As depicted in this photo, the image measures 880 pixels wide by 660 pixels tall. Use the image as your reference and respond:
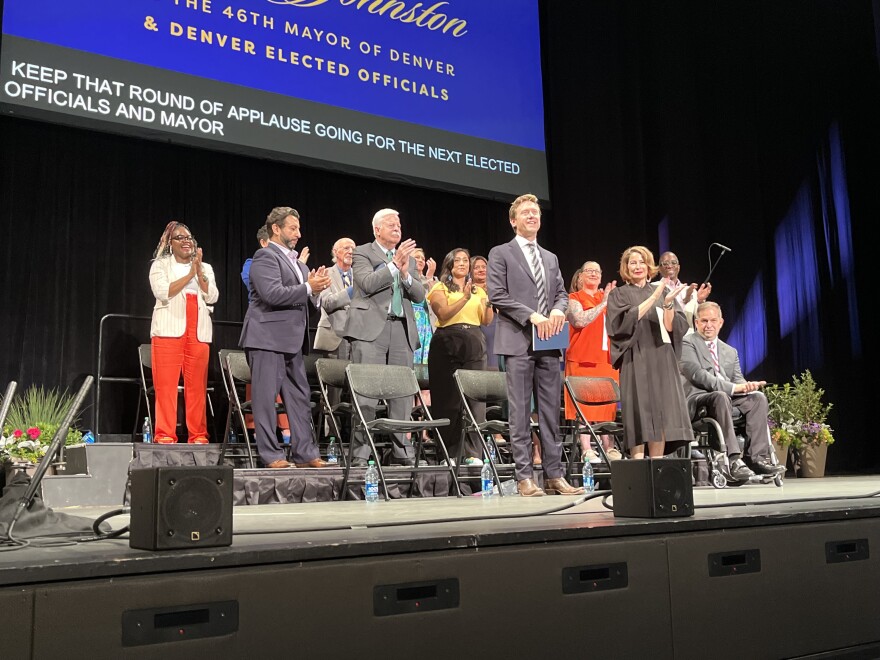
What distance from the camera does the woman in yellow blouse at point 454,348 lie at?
5.70 metres

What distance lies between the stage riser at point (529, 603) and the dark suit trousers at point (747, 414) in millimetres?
3405

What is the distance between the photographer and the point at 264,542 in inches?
69.0

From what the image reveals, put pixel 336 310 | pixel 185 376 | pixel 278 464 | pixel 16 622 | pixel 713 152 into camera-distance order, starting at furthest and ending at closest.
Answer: pixel 713 152 < pixel 336 310 < pixel 185 376 < pixel 278 464 < pixel 16 622

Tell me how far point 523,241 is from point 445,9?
4197mm

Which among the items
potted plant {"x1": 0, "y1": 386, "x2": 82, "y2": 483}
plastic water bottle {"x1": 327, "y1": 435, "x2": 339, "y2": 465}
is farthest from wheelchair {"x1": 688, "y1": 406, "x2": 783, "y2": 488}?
potted plant {"x1": 0, "y1": 386, "x2": 82, "y2": 483}

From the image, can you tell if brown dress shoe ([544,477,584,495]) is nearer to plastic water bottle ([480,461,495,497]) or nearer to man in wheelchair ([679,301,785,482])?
plastic water bottle ([480,461,495,497])

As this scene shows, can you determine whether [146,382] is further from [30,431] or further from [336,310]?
[30,431]

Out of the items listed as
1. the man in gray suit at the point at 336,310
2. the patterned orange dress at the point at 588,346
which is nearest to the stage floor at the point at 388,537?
the man in gray suit at the point at 336,310

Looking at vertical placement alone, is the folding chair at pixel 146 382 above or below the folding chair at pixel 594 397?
above

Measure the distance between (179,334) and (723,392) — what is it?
3.67 meters

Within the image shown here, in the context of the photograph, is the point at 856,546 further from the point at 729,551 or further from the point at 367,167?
the point at 367,167

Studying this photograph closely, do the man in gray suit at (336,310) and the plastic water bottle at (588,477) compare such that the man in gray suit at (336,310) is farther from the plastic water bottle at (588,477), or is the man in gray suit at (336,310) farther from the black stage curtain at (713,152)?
the plastic water bottle at (588,477)

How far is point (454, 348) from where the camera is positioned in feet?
18.9

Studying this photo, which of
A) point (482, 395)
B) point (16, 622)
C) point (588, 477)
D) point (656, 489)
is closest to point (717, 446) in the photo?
→ point (588, 477)
